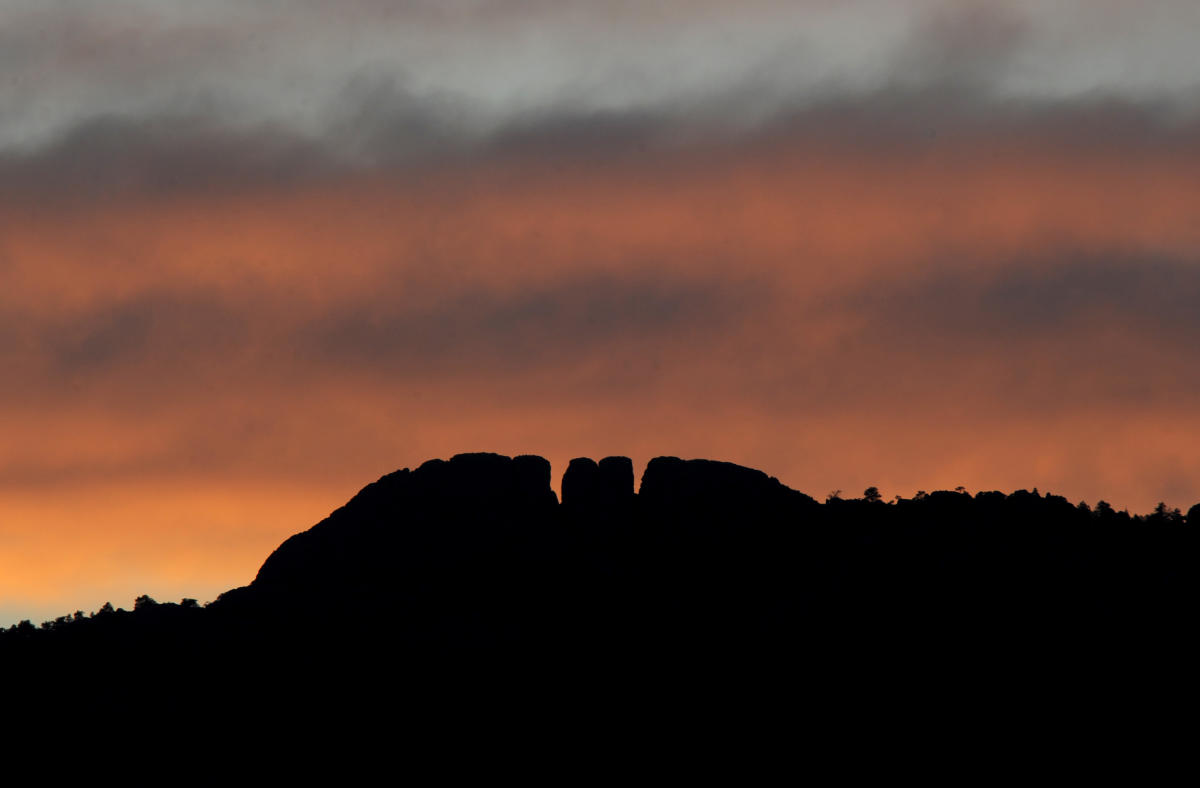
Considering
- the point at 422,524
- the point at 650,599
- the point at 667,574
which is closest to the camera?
the point at 650,599

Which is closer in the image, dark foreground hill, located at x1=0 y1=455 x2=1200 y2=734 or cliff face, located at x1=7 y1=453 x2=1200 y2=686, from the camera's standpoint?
dark foreground hill, located at x1=0 y1=455 x2=1200 y2=734

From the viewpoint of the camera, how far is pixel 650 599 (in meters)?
145

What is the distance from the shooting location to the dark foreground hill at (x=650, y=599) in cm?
12525

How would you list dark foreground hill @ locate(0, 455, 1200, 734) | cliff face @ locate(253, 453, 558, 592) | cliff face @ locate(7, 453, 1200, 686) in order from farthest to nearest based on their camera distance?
cliff face @ locate(253, 453, 558, 592)
cliff face @ locate(7, 453, 1200, 686)
dark foreground hill @ locate(0, 455, 1200, 734)

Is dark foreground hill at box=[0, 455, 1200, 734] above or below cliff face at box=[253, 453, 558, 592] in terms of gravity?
below

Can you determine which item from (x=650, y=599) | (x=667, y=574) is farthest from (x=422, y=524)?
(x=667, y=574)

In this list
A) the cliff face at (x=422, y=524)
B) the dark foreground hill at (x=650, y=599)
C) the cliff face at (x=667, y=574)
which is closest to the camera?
the dark foreground hill at (x=650, y=599)

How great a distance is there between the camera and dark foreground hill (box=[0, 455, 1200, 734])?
125250mm

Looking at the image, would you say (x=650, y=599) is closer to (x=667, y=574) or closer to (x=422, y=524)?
(x=667, y=574)

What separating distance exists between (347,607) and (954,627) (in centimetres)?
5650

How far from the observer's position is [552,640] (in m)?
139

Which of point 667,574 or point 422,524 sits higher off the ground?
point 422,524

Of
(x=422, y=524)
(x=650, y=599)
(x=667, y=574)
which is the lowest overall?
(x=650, y=599)

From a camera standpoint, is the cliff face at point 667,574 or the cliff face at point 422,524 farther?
the cliff face at point 422,524
